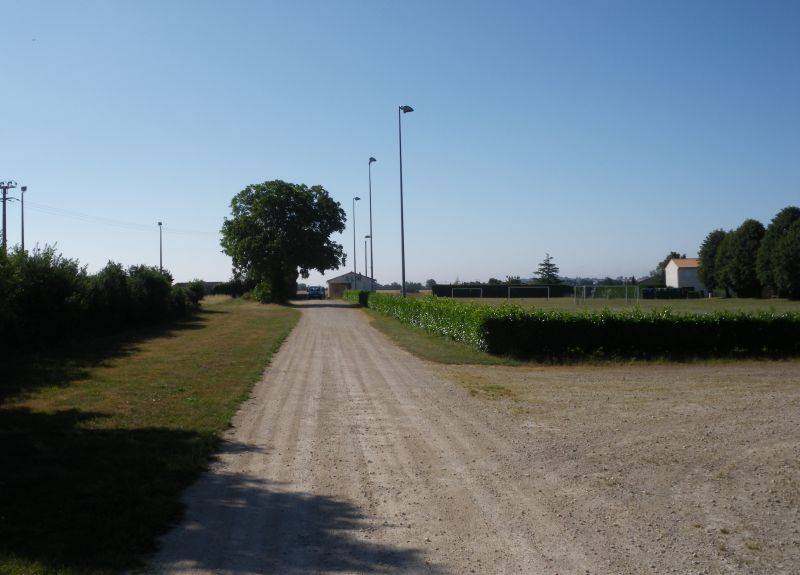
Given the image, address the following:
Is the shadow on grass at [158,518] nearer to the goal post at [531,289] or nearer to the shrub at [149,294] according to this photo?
the shrub at [149,294]

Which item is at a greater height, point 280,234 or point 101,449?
point 280,234

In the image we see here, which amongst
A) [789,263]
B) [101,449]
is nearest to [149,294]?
[101,449]

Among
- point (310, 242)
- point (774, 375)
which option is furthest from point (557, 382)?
point (310, 242)

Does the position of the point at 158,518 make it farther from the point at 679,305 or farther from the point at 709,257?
the point at 709,257

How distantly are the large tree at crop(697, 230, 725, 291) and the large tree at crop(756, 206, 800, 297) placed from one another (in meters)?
12.5

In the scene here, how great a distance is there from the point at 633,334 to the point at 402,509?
15.0m

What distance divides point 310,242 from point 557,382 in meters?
53.4

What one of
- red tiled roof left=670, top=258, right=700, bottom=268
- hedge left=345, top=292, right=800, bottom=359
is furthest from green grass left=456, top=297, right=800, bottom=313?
red tiled roof left=670, top=258, right=700, bottom=268

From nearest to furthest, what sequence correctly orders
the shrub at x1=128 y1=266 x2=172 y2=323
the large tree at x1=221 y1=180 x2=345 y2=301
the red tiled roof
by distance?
the shrub at x1=128 y1=266 x2=172 y2=323, the large tree at x1=221 y1=180 x2=345 y2=301, the red tiled roof

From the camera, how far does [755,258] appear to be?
233 feet

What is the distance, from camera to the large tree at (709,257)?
81188 millimetres

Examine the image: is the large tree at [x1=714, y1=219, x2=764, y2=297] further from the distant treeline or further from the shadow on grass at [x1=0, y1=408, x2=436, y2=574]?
the shadow on grass at [x1=0, y1=408, x2=436, y2=574]

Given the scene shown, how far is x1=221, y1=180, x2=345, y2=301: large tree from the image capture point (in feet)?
213

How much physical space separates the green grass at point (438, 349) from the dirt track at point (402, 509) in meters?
7.78
